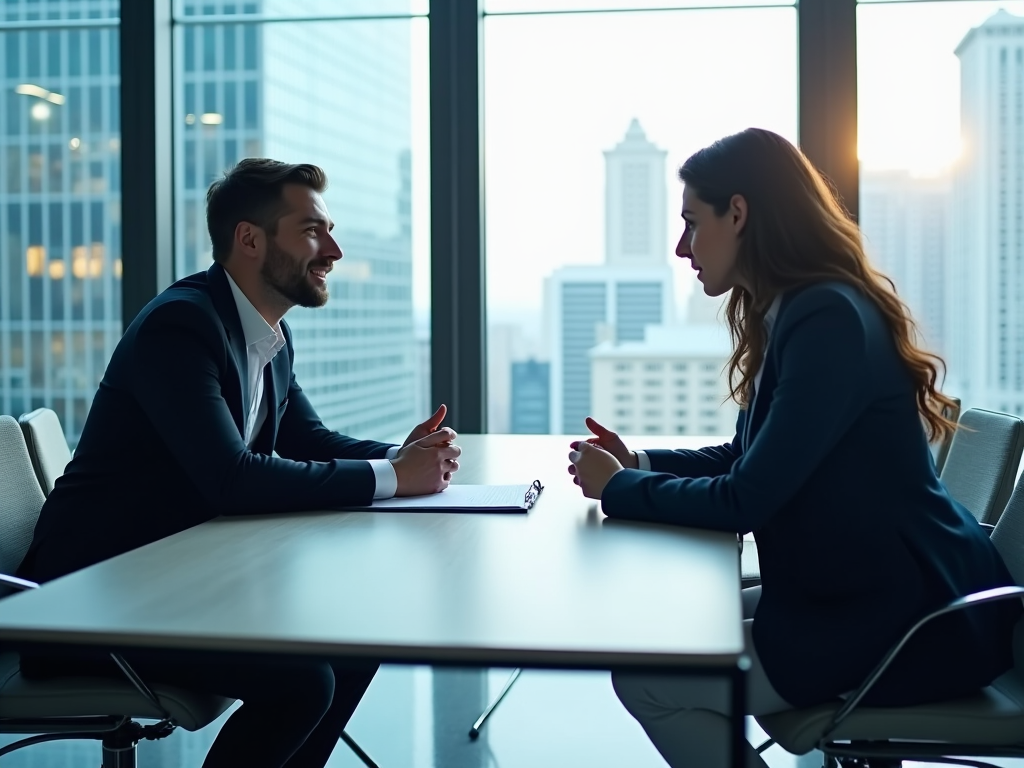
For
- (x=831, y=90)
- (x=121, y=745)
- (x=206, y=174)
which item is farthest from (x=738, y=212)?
(x=206, y=174)

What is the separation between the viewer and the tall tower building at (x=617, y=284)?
3.82 meters

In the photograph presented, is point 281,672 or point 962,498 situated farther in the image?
point 962,498

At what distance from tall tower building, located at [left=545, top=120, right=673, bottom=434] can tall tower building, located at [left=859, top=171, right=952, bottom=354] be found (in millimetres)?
747

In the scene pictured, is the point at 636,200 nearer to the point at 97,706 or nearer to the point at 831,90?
the point at 831,90

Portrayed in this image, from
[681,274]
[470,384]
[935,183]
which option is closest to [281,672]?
[470,384]

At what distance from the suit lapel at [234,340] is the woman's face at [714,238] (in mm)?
921

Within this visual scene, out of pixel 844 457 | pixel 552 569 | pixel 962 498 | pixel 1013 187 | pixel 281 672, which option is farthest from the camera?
pixel 1013 187

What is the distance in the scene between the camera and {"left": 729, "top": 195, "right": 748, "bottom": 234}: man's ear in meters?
1.84

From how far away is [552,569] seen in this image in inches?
55.9

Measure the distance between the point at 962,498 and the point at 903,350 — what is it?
72 cm

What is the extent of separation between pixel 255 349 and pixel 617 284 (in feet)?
6.20

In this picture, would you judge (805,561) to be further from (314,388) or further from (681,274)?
(314,388)

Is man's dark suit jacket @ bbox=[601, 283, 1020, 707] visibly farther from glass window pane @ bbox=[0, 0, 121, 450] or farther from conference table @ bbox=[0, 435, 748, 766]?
glass window pane @ bbox=[0, 0, 121, 450]

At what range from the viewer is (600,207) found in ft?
→ 12.6
